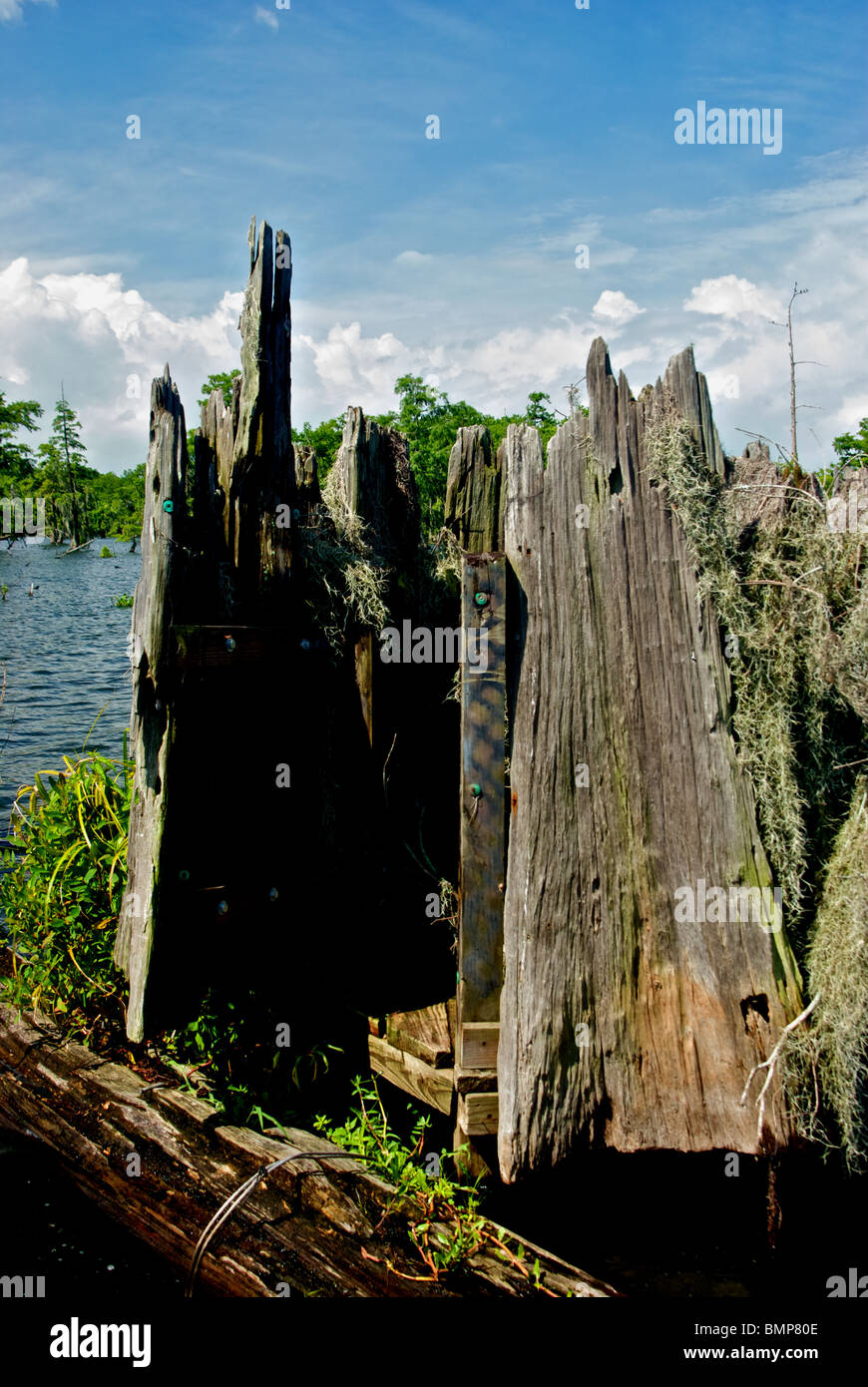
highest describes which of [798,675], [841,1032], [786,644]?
[786,644]

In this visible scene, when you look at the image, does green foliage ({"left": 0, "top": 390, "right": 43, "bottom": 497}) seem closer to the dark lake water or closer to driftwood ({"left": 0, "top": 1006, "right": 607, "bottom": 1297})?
the dark lake water

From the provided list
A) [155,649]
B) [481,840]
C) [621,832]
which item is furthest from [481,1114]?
[155,649]

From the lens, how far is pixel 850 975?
3.30 metres

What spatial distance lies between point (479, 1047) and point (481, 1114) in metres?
0.26

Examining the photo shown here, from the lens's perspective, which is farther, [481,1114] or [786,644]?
[481,1114]

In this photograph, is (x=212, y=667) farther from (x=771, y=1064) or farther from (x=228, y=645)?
(x=771, y=1064)

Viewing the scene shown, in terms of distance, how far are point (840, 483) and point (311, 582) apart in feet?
7.71

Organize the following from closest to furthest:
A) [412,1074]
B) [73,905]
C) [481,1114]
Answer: [481,1114] → [412,1074] → [73,905]

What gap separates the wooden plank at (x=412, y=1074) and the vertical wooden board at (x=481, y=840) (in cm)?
52

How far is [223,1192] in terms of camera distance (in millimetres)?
3916

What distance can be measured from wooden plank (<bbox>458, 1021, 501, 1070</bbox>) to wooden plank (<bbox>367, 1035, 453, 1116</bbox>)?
1.44 ft

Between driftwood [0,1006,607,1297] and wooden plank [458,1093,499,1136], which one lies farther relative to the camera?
wooden plank [458,1093,499,1136]

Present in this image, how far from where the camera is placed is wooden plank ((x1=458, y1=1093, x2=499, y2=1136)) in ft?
12.1

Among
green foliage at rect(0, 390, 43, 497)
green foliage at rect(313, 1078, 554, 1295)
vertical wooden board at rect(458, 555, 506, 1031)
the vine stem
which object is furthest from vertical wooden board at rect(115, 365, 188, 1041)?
green foliage at rect(0, 390, 43, 497)
